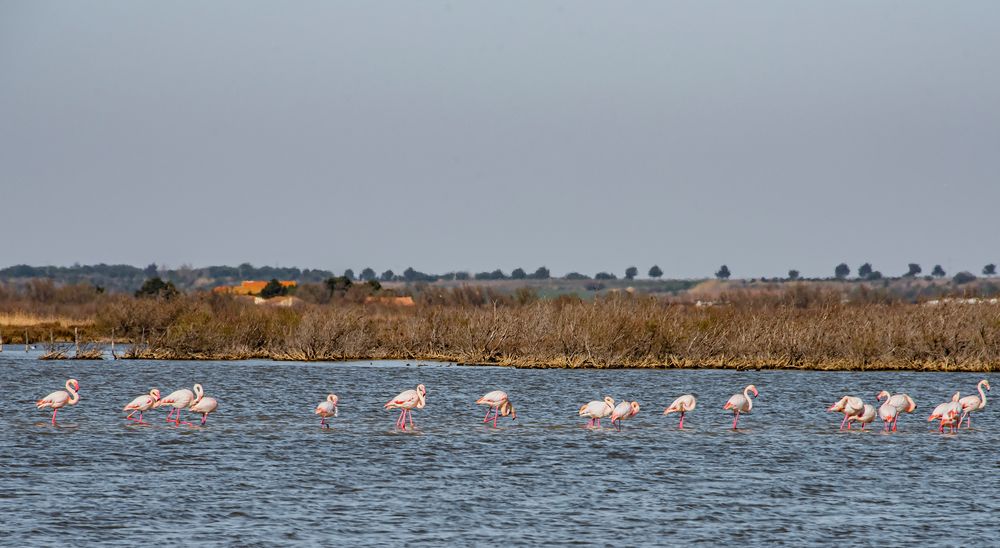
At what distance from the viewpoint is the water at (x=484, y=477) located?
17.0m

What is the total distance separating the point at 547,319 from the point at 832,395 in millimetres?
14825

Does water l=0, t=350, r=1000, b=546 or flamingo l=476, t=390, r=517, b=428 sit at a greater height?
flamingo l=476, t=390, r=517, b=428

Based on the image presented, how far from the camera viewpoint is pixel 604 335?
50562mm

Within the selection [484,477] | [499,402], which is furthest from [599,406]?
[484,477]

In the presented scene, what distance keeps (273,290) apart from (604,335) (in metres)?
71.8

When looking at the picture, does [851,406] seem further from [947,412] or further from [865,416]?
[947,412]

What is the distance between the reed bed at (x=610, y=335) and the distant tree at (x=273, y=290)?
54.4m

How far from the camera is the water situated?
1705cm

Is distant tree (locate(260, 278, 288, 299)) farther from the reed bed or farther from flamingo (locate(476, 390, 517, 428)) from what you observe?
flamingo (locate(476, 390, 517, 428))

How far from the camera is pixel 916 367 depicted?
49.4 metres

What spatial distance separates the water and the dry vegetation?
1341cm

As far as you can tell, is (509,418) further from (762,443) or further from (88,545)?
(88,545)

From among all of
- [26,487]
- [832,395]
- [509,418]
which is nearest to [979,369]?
[832,395]

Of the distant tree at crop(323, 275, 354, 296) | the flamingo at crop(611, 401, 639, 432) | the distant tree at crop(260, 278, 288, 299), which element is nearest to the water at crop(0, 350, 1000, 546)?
the flamingo at crop(611, 401, 639, 432)
